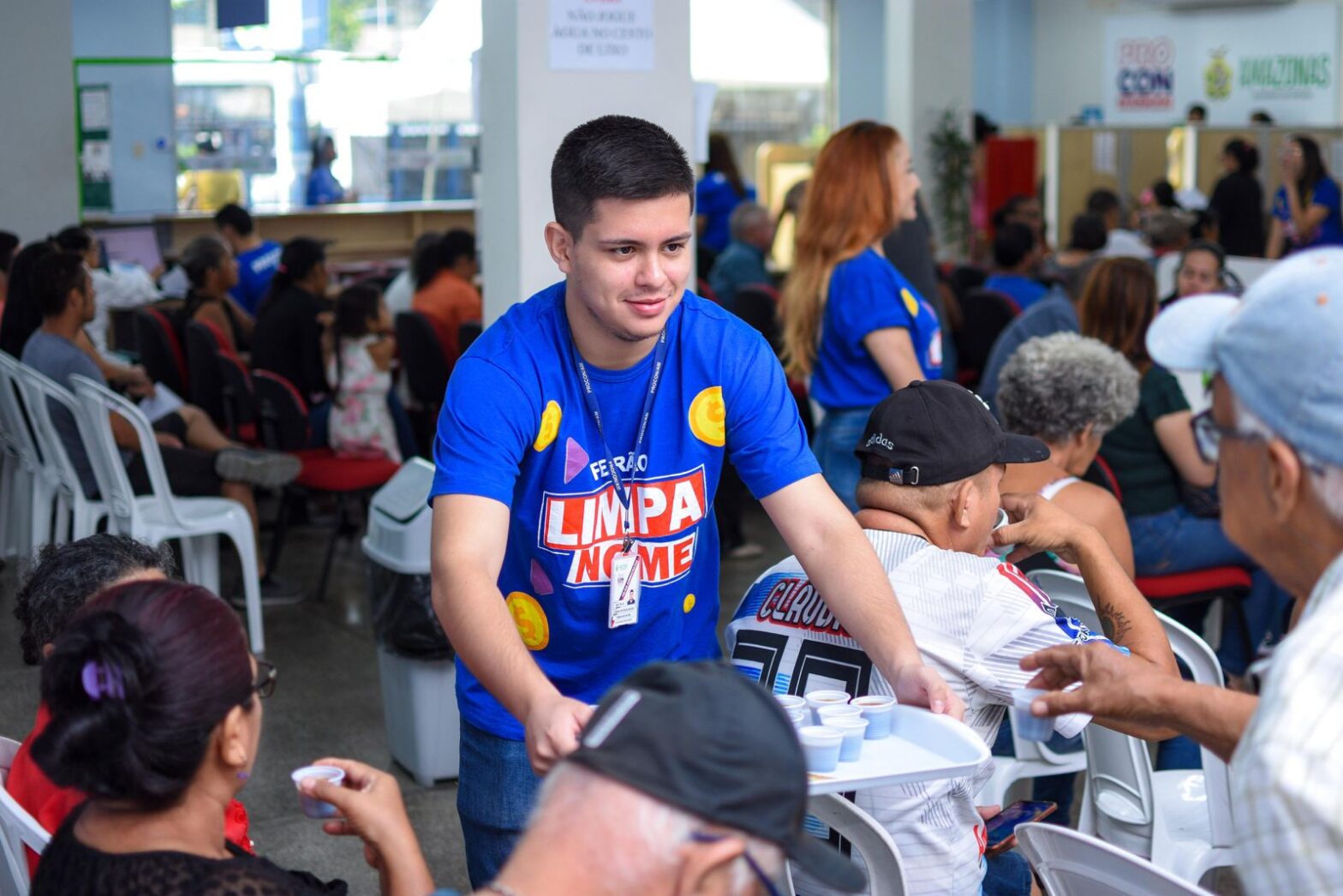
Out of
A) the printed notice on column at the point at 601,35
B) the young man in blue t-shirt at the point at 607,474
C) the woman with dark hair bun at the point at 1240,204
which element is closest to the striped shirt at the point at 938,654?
the young man in blue t-shirt at the point at 607,474

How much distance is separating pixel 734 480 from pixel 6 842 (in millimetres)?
4086

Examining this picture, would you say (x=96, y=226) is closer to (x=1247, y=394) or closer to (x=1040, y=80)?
(x=1247, y=394)

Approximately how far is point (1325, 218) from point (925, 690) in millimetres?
9237

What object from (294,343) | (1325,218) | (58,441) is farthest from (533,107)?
(1325,218)

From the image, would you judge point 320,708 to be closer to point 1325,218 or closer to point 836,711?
point 836,711

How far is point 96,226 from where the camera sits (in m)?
8.75

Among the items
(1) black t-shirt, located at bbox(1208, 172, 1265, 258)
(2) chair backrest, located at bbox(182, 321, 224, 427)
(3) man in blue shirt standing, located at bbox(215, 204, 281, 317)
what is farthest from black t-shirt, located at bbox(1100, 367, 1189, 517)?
(1) black t-shirt, located at bbox(1208, 172, 1265, 258)

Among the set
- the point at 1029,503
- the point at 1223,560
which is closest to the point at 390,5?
the point at 1223,560

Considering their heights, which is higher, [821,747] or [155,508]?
[821,747]

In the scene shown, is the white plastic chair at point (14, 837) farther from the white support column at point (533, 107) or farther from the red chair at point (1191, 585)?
the red chair at point (1191, 585)

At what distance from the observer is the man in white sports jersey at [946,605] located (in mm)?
1856

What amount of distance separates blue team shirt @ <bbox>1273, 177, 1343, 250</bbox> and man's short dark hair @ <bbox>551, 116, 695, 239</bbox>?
29.4ft

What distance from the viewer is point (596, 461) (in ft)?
Result: 6.09

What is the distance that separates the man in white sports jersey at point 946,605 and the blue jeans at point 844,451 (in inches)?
63.9
